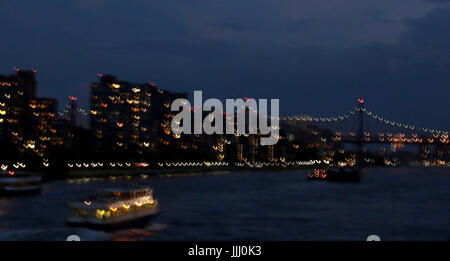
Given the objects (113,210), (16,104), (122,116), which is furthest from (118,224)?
(122,116)

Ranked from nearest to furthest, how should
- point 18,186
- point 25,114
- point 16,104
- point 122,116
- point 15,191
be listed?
point 15,191 < point 18,186 < point 16,104 < point 25,114 < point 122,116

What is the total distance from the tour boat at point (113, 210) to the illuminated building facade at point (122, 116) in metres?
67.1

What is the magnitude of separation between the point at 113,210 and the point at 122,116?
7471 centimetres

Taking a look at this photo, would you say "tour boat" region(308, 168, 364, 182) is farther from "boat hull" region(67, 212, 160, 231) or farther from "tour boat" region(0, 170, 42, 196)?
"boat hull" region(67, 212, 160, 231)

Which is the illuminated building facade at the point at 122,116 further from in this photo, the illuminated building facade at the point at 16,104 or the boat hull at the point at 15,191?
the boat hull at the point at 15,191

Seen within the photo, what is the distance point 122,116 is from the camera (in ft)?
298

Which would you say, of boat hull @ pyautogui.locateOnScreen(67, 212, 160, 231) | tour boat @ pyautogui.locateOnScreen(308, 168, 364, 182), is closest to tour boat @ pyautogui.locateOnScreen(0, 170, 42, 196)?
boat hull @ pyautogui.locateOnScreen(67, 212, 160, 231)

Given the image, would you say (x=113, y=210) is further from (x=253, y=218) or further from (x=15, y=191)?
(x=15, y=191)

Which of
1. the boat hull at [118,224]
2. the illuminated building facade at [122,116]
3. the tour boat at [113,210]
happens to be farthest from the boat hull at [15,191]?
the illuminated building facade at [122,116]

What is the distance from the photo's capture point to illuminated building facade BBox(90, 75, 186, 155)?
8881cm

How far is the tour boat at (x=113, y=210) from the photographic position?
671 inches
